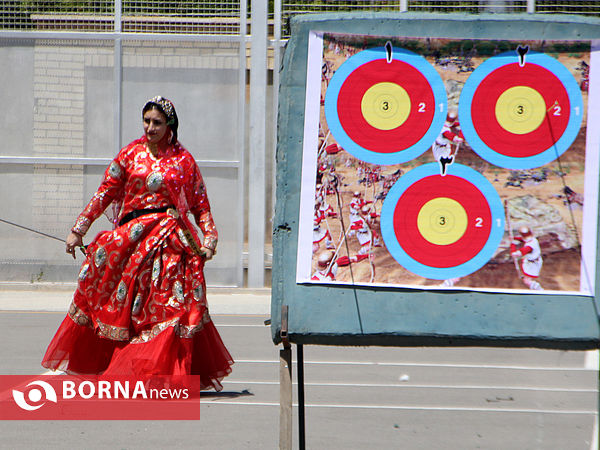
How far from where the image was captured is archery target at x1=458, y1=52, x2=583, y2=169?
14.4 feet

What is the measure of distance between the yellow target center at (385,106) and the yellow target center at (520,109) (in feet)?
1.42

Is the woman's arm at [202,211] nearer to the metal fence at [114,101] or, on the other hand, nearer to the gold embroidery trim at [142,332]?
the gold embroidery trim at [142,332]

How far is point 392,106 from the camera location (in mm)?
4375

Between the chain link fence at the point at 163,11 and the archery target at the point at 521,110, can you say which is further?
the chain link fence at the point at 163,11

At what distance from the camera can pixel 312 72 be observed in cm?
433

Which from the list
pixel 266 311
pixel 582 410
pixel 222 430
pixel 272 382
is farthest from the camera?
pixel 266 311

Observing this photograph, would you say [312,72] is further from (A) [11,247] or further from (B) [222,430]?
(A) [11,247]

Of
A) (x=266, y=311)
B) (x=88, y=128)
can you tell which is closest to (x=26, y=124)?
(x=88, y=128)

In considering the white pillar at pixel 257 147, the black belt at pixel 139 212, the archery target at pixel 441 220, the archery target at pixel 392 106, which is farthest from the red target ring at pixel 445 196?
the white pillar at pixel 257 147

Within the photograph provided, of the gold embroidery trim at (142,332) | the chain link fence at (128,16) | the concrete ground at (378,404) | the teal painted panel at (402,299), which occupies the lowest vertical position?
the concrete ground at (378,404)

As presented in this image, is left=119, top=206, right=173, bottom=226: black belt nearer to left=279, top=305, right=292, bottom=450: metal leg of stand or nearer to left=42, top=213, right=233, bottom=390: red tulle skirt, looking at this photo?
left=42, top=213, right=233, bottom=390: red tulle skirt

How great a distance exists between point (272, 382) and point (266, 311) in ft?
15.8

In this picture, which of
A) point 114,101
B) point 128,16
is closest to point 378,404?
point 114,101

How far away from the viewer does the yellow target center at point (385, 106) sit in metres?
4.37
